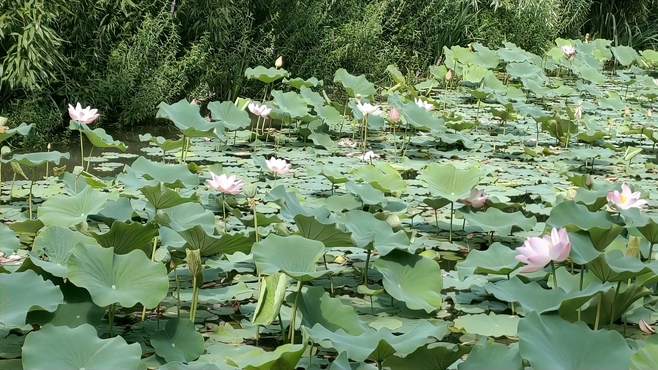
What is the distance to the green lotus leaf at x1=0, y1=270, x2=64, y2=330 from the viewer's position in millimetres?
1681

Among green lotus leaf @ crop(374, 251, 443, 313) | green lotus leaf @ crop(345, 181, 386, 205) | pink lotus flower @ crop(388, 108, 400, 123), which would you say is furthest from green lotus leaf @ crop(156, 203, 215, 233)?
pink lotus flower @ crop(388, 108, 400, 123)

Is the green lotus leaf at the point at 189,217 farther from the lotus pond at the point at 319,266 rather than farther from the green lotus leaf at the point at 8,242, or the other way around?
the green lotus leaf at the point at 8,242

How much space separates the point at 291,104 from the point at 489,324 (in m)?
2.53

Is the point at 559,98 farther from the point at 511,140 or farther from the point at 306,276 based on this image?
the point at 306,276

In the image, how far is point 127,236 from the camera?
207 cm

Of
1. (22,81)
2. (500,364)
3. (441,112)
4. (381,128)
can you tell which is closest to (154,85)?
(22,81)

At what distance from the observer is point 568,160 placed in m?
4.16

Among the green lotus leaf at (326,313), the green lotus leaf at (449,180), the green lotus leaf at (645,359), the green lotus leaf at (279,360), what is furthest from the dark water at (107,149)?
the green lotus leaf at (645,359)

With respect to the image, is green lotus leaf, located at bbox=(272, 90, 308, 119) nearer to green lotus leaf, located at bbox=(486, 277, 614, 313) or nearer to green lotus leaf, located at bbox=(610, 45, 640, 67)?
green lotus leaf, located at bbox=(486, 277, 614, 313)

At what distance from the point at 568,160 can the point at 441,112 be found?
1200 millimetres

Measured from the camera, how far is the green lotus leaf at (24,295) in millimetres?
1681

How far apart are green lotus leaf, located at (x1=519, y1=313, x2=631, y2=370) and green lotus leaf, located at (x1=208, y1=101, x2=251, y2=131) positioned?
8.66ft

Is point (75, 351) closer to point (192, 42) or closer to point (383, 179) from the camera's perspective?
point (383, 179)

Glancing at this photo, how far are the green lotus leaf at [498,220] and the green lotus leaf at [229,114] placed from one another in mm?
1602
